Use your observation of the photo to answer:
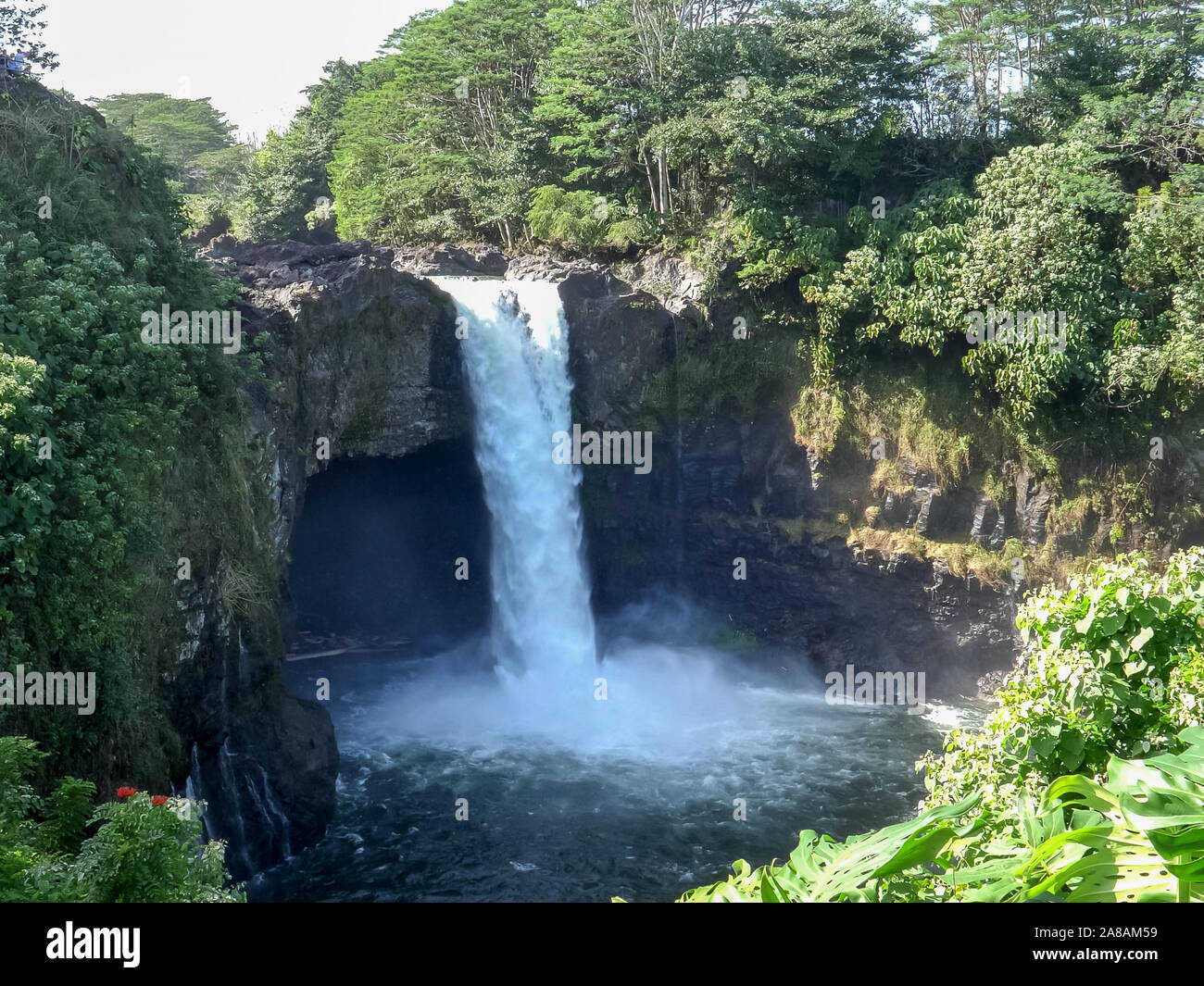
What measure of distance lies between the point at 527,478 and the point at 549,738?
632cm

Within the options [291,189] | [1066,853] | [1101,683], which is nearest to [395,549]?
[291,189]

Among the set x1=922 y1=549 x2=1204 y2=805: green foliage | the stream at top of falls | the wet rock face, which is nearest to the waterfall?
the stream at top of falls

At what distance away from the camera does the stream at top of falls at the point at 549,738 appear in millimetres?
16047

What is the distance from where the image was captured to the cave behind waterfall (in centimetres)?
2434

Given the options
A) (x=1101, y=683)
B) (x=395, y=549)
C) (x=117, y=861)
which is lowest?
(x=117, y=861)

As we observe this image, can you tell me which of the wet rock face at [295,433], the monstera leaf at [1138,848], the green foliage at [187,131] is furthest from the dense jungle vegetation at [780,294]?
the green foliage at [187,131]

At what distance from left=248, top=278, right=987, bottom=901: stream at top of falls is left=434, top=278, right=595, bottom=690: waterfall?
0.15 ft

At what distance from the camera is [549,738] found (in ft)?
68.3

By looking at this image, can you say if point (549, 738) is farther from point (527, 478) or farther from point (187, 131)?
point (187, 131)

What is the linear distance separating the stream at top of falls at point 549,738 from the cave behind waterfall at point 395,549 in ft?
2.56

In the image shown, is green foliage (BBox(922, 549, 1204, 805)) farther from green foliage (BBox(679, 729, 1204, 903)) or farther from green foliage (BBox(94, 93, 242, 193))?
green foliage (BBox(94, 93, 242, 193))

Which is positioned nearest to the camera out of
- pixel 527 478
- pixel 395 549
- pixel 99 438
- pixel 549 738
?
pixel 99 438

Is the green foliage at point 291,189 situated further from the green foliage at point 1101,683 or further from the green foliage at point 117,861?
the green foliage at point 1101,683

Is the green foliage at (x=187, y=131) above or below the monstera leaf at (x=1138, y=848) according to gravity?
above
